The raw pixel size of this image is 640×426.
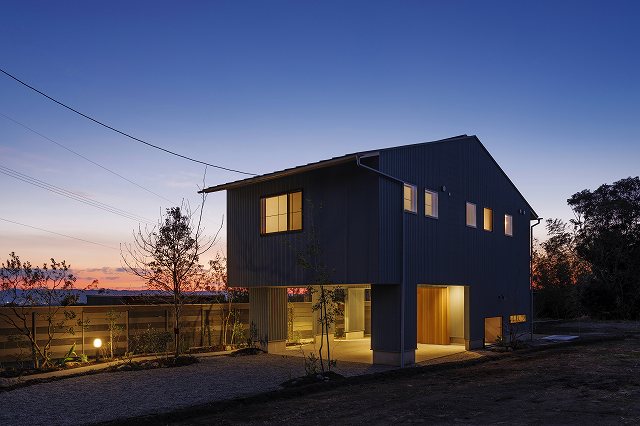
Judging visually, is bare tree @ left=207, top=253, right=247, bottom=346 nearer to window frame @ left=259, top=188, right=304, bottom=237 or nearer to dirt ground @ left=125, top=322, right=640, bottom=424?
window frame @ left=259, top=188, right=304, bottom=237

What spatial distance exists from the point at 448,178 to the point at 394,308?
4888mm

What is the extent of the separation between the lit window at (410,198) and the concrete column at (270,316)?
5.34 m

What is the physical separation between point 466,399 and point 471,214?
32.3 ft

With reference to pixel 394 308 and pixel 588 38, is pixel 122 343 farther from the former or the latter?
pixel 588 38

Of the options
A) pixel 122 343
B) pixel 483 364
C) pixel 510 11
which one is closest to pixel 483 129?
pixel 510 11

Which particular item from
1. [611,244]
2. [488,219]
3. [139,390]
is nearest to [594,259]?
[611,244]

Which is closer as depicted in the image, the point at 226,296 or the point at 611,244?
the point at 226,296

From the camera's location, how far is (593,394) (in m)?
10.7

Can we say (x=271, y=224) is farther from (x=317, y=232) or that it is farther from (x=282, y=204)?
(x=317, y=232)

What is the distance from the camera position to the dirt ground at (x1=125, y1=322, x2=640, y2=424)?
8930 mm

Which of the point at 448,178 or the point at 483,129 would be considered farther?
the point at 483,129

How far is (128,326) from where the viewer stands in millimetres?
16906

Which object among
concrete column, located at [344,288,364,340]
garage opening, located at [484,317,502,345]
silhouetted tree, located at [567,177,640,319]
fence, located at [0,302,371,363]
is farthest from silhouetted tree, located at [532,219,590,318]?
fence, located at [0,302,371,363]

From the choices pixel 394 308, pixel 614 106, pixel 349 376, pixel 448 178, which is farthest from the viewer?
pixel 614 106
